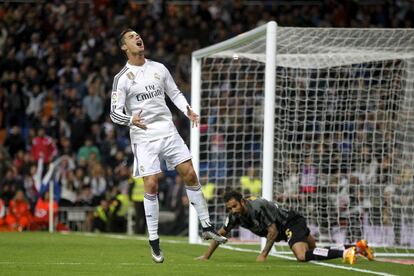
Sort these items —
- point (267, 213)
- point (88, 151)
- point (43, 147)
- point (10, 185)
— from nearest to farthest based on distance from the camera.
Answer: point (267, 213) < point (10, 185) < point (43, 147) < point (88, 151)

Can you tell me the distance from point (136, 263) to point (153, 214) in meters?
0.77

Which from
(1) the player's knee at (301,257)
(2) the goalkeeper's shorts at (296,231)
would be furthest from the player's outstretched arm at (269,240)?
(1) the player's knee at (301,257)

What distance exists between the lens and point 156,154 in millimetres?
12203

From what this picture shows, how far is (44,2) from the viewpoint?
29.4 m

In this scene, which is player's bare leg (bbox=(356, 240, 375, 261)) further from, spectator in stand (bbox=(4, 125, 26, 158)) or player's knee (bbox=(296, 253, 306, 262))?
→ spectator in stand (bbox=(4, 125, 26, 158))

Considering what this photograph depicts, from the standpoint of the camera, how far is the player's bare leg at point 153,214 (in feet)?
39.8

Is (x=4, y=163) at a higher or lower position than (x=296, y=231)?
higher

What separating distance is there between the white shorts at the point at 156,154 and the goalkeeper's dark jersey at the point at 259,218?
4.70 feet

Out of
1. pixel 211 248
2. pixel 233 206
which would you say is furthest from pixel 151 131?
pixel 211 248

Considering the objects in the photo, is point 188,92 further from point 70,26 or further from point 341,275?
point 341,275

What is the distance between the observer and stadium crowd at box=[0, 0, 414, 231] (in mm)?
24344

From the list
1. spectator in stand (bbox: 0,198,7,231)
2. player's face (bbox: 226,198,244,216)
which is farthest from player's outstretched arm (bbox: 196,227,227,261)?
spectator in stand (bbox: 0,198,7,231)

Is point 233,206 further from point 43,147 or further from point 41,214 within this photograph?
point 43,147

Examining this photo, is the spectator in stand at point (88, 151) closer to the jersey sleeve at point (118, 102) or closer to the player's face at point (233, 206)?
the player's face at point (233, 206)
